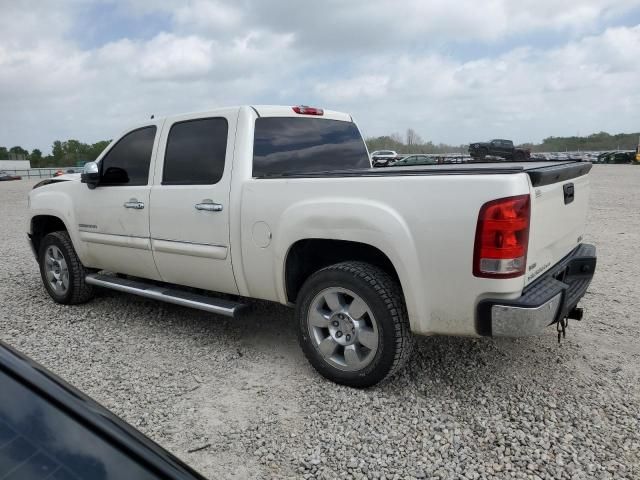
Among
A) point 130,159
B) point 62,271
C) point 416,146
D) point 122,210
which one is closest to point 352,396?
point 122,210

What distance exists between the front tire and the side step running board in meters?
0.59

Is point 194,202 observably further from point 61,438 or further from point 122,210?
point 61,438

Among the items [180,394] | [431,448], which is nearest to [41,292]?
[180,394]

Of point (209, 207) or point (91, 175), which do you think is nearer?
point (209, 207)

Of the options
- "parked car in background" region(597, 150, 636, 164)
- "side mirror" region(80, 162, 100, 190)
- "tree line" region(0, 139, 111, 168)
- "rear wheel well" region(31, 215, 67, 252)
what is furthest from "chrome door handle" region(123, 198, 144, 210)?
"tree line" region(0, 139, 111, 168)

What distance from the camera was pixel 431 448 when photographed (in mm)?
2729

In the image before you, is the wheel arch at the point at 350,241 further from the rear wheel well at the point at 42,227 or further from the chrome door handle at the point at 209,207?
the rear wheel well at the point at 42,227

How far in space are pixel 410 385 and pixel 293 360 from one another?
93 cm

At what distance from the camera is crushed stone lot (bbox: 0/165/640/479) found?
2.64 m

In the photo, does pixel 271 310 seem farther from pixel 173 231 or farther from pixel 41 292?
pixel 41 292

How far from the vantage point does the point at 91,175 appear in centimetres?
459

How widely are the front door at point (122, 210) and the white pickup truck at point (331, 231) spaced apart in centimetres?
1

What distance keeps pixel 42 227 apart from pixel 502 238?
4.95m

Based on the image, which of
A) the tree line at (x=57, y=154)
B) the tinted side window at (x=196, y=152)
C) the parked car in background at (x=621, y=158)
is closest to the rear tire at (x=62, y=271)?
the tinted side window at (x=196, y=152)
